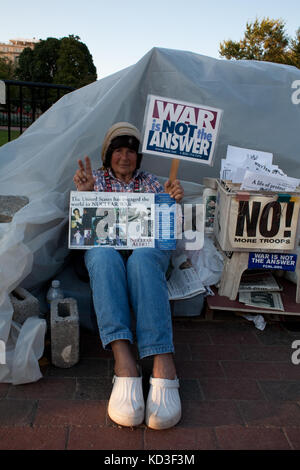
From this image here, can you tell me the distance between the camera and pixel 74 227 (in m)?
2.26

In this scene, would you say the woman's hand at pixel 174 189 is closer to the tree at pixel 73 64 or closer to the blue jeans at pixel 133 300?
the blue jeans at pixel 133 300

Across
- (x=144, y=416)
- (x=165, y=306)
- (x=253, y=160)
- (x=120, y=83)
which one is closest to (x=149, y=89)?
(x=120, y=83)

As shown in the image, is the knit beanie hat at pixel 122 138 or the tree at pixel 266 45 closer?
the knit beanie hat at pixel 122 138

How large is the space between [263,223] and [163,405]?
1271 millimetres

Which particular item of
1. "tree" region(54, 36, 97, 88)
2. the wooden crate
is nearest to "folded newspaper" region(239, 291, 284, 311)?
the wooden crate

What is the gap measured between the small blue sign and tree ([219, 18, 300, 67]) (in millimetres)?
17309

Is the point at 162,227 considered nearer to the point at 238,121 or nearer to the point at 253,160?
the point at 253,160

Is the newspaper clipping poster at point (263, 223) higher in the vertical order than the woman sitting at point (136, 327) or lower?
higher

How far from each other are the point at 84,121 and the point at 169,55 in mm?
865

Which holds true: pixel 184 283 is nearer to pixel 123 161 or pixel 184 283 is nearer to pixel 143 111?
pixel 123 161

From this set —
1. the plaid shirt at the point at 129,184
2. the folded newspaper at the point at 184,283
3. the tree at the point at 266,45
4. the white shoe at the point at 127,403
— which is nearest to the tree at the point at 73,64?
the tree at the point at 266,45

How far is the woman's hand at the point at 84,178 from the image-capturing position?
2396 mm

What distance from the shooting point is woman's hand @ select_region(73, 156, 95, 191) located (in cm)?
240

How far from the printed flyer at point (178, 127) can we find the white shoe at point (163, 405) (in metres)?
1.43
